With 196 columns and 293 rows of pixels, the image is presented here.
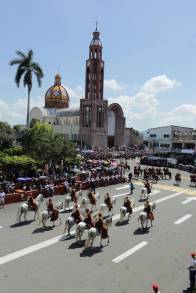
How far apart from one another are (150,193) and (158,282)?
2010cm

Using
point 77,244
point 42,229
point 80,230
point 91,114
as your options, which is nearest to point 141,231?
point 80,230

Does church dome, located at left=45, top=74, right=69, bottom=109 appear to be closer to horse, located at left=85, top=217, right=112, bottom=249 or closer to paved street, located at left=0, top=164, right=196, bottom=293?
paved street, located at left=0, top=164, right=196, bottom=293

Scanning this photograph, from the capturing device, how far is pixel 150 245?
19344 mm

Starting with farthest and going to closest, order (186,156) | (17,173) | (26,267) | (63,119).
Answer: (63,119)
(186,156)
(17,173)
(26,267)

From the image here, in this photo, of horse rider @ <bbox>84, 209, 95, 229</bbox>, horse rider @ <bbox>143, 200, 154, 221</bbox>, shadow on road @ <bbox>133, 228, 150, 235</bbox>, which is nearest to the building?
horse rider @ <bbox>143, 200, 154, 221</bbox>

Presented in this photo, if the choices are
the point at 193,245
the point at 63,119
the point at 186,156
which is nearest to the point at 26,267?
the point at 193,245

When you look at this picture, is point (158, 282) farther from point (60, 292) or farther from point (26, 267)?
point (26, 267)

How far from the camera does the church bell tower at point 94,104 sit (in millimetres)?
110875

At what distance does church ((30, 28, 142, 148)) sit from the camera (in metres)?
111

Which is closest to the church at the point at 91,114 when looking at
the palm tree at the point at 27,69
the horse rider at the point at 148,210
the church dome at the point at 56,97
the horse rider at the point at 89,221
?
the church dome at the point at 56,97

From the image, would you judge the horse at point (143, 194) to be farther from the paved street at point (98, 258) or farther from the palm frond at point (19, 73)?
the palm frond at point (19, 73)

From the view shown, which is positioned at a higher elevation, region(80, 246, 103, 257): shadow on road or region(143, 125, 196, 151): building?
region(143, 125, 196, 151): building

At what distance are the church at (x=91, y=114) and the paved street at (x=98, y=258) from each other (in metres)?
80.8

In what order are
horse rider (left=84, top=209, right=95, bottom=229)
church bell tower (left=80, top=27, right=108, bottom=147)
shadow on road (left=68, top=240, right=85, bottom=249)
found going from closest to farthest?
shadow on road (left=68, top=240, right=85, bottom=249) < horse rider (left=84, top=209, right=95, bottom=229) < church bell tower (left=80, top=27, right=108, bottom=147)
